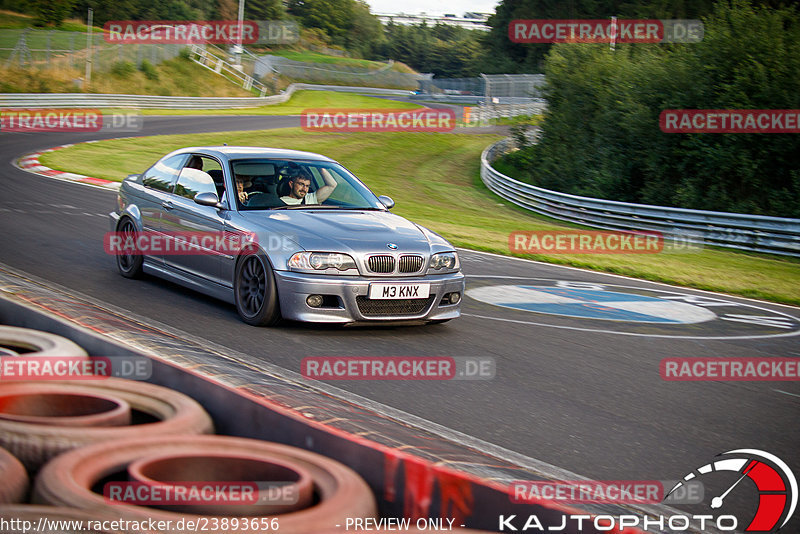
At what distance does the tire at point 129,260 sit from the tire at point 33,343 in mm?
4455

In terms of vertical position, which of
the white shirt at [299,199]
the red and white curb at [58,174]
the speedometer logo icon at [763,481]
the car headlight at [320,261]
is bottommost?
the red and white curb at [58,174]

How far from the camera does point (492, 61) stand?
95750mm

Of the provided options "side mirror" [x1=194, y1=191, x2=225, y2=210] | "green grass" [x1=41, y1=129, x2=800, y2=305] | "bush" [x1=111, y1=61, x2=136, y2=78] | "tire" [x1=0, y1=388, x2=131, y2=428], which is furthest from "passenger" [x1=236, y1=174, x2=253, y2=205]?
"bush" [x1=111, y1=61, x2=136, y2=78]

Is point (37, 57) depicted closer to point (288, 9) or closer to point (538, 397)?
point (538, 397)

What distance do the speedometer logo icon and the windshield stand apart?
4.69 meters

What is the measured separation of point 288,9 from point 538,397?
5735 inches

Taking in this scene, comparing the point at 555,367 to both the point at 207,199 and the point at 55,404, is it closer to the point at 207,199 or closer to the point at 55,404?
the point at 207,199

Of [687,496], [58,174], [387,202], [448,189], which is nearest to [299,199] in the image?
[387,202]

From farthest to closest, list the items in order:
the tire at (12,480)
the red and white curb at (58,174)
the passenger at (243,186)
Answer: the red and white curb at (58,174)
the passenger at (243,186)
the tire at (12,480)

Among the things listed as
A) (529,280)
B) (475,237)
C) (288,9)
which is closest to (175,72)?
(475,237)

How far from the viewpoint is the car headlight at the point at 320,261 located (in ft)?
23.6

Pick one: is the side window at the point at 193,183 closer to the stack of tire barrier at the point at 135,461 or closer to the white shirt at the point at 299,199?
the white shirt at the point at 299,199

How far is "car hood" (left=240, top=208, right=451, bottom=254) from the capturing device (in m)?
7.30

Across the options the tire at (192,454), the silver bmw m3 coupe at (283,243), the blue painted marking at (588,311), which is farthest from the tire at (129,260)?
the tire at (192,454)
